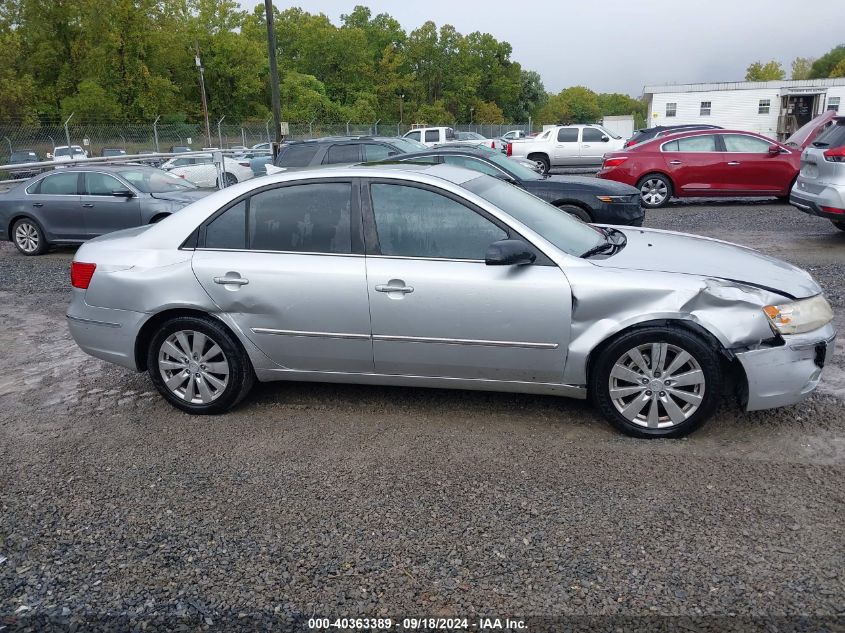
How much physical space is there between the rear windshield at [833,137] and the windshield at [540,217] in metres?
6.26

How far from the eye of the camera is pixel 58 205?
38.4 ft

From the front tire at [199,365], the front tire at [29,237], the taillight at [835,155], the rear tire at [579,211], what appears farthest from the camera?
the front tire at [29,237]

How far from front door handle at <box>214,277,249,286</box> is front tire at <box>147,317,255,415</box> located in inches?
10.9

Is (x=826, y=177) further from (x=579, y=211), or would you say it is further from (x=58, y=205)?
(x=58, y=205)

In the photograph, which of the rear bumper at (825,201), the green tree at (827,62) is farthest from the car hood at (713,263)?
the green tree at (827,62)

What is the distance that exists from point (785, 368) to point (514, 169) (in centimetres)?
754

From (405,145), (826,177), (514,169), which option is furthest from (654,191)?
(405,145)

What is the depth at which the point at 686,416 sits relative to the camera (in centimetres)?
401

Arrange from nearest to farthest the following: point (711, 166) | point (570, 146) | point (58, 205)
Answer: point (58, 205)
point (711, 166)
point (570, 146)

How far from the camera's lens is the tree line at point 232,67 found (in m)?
55.3

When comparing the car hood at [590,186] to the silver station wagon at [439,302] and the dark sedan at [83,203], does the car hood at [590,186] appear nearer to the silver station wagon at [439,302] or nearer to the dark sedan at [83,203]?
the silver station wagon at [439,302]

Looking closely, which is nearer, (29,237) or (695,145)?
(29,237)

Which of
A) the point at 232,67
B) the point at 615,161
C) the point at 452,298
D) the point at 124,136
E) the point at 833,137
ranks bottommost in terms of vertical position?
the point at 452,298

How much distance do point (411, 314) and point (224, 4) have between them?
74706 millimetres
